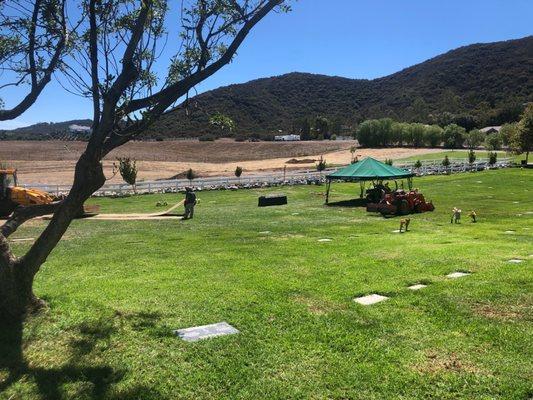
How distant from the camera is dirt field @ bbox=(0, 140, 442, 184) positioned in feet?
212

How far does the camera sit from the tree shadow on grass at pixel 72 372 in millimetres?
4188

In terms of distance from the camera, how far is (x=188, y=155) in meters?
97.9

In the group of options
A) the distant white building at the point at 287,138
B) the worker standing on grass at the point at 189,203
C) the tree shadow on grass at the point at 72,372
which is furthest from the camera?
the distant white building at the point at 287,138

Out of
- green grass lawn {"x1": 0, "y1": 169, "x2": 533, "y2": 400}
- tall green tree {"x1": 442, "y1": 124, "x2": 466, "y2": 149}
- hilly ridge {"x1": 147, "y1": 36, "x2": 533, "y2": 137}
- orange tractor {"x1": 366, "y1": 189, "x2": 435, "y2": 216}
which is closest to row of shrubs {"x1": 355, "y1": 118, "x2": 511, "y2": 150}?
tall green tree {"x1": 442, "y1": 124, "x2": 466, "y2": 149}

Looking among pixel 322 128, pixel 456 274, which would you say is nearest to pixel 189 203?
pixel 456 274

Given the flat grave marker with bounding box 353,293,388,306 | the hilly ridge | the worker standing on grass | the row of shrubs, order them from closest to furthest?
the flat grave marker with bounding box 353,293,388,306
the worker standing on grass
the row of shrubs
the hilly ridge

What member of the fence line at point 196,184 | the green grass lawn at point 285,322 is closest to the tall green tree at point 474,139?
the fence line at point 196,184

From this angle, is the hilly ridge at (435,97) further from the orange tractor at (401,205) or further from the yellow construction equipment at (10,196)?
the yellow construction equipment at (10,196)

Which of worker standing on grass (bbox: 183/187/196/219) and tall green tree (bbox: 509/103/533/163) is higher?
tall green tree (bbox: 509/103/533/163)

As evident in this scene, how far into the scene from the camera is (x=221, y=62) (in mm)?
6281

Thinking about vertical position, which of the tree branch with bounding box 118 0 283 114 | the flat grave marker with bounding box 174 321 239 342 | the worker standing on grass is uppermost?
the tree branch with bounding box 118 0 283 114

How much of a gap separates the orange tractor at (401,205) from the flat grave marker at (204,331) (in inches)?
601

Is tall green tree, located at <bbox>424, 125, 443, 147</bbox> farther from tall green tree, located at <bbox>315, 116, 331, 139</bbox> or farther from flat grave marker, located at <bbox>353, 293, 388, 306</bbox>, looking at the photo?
flat grave marker, located at <bbox>353, 293, 388, 306</bbox>

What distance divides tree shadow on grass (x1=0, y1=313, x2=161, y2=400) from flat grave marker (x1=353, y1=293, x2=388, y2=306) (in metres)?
2.98
